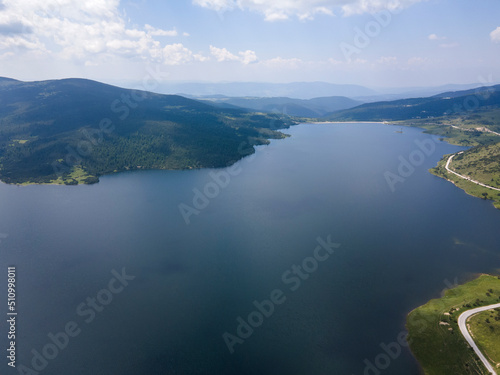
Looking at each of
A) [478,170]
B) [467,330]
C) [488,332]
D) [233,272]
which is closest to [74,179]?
[233,272]

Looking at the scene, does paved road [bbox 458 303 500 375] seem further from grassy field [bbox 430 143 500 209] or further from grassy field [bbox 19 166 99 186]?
grassy field [bbox 19 166 99 186]

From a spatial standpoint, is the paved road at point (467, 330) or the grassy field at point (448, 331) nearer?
the paved road at point (467, 330)

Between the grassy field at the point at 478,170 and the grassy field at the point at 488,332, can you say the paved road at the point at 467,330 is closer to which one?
the grassy field at the point at 488,332

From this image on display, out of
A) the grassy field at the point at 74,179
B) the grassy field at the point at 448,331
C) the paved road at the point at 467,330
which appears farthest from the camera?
the grassy field at the point at 74,179

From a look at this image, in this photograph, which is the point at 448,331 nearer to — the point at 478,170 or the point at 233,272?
the point at 233,272

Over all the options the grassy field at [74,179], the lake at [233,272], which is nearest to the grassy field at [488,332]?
the lake at [233,272]
